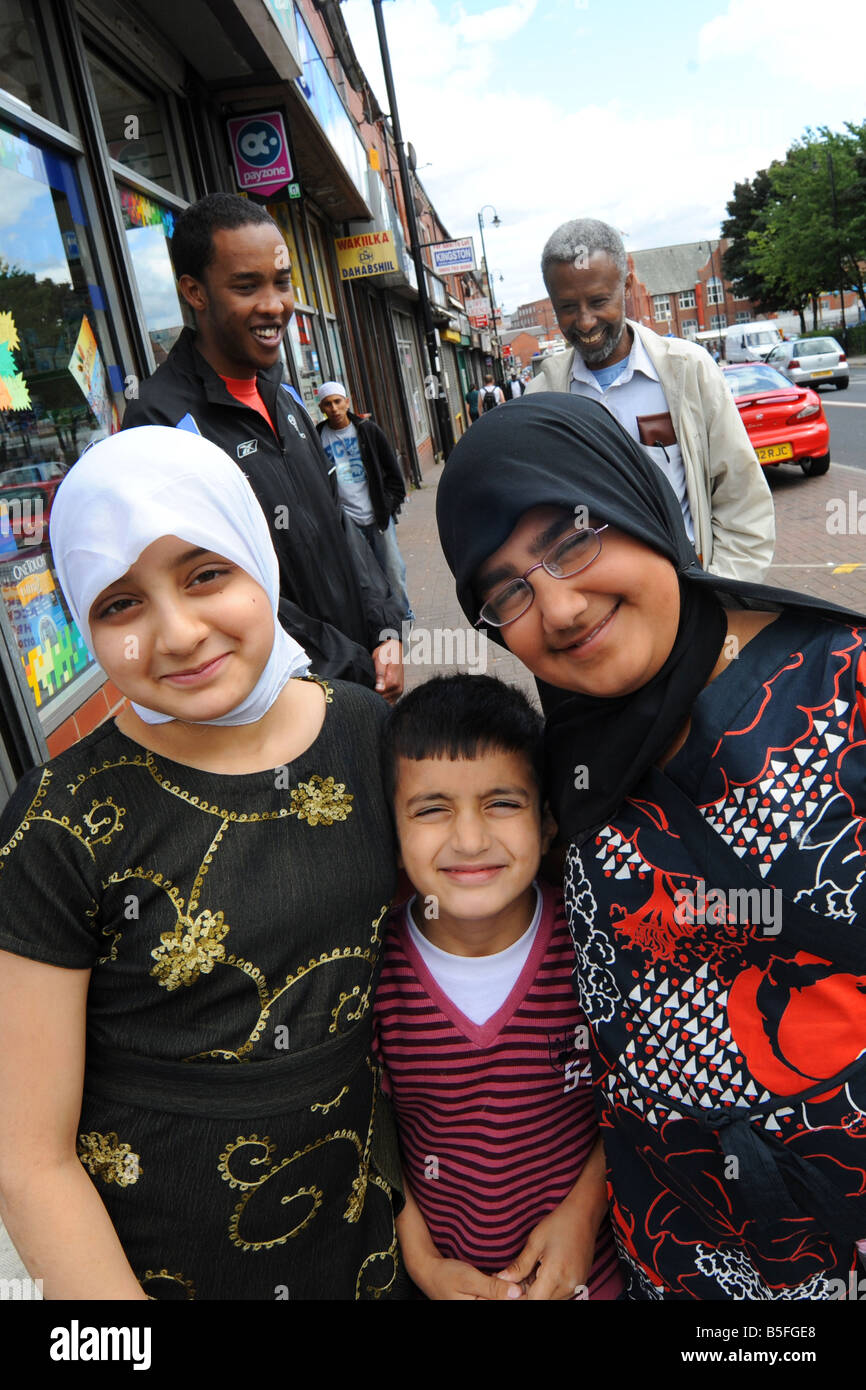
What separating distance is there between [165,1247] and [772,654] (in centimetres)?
118

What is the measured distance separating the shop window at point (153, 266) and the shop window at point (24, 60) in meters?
0.77

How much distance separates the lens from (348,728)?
147 centimetres

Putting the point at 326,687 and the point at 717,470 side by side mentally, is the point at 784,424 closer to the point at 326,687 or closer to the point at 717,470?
the point at 717,470

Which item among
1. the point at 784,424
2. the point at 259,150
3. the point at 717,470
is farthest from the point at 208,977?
the point at 784,424

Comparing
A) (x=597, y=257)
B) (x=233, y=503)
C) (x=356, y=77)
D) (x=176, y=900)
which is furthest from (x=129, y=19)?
(x=356, y=77)

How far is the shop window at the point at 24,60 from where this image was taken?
11.9 feet

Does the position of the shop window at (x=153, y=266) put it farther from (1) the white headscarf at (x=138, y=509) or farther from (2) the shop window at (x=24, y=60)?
(1) the white headscarf at (x=138, y=509)

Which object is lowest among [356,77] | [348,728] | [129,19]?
[348,728]

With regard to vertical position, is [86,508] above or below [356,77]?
below

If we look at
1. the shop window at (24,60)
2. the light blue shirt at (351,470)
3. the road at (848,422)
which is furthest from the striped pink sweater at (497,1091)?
the road at (848,422)

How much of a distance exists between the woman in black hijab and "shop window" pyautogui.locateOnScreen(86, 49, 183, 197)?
14.8 feet

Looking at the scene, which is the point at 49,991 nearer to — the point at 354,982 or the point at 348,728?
the point at 354,982

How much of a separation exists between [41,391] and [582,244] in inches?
85.9

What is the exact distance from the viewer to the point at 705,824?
3.90ft
